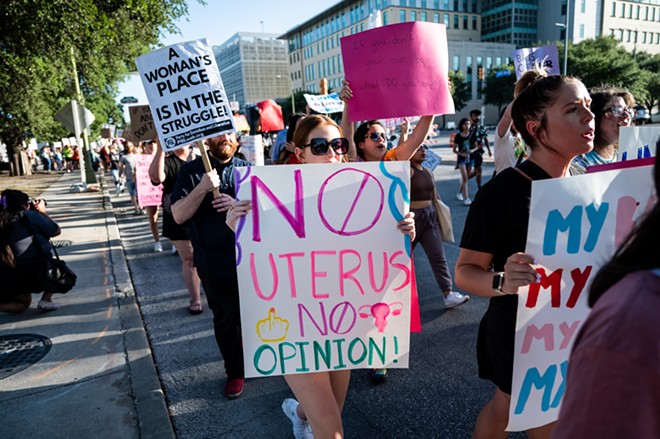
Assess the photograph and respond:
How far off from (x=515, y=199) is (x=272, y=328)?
1.19 m

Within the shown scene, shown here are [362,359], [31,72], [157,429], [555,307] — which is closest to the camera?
[555,307]

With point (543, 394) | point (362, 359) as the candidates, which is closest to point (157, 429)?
point (362, 359)

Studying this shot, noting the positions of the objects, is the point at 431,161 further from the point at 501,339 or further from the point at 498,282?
the point at 498,282

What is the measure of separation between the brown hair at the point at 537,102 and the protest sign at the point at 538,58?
3587mm

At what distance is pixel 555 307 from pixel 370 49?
190 cm

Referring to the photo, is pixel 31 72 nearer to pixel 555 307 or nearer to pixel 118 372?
pixel 118 372

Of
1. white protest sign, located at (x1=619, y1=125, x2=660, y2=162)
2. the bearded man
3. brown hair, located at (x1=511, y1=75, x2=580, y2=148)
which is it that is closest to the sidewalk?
the bearded man

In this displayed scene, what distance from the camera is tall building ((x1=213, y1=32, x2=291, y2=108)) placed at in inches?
5290

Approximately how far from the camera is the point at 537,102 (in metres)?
1.86

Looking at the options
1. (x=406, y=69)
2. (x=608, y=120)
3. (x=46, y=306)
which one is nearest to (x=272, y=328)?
(x=406, y=69)

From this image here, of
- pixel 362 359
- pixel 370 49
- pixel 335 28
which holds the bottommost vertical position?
pixel 362 359

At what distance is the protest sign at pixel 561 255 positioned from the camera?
1643mm

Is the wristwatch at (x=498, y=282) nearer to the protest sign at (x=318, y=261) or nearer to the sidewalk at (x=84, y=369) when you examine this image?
the protest sign at (x=318, y=261)

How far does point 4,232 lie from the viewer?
15.2 feet
